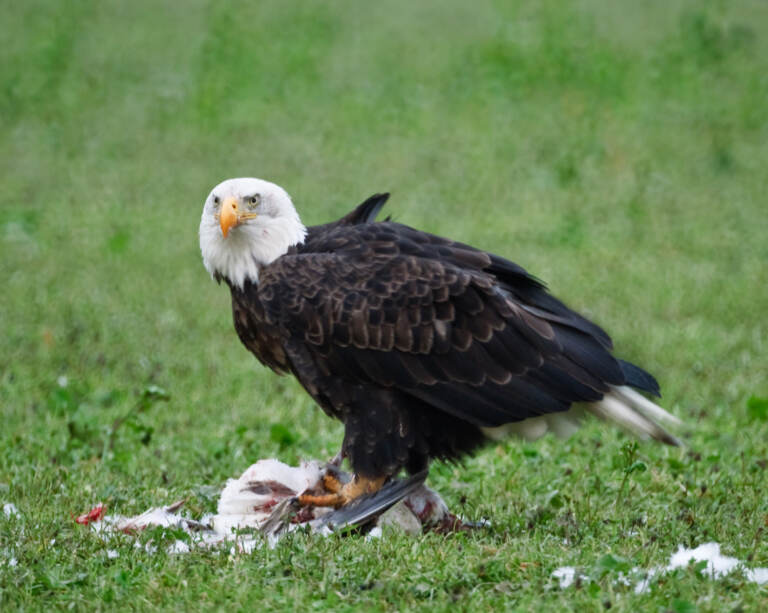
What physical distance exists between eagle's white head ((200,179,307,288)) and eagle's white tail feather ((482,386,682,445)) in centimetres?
122

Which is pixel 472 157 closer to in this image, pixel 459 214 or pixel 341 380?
pixel 459 214

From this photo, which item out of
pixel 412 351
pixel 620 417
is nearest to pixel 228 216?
pixel 412 351

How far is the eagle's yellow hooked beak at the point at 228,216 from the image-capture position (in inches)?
211

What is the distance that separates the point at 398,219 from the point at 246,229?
20.4ft

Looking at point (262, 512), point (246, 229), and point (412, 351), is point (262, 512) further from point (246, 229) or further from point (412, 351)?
point (246, 229)

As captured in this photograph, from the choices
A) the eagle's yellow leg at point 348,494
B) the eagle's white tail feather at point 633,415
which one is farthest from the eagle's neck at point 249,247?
the eagle's white tail feather at point 633,415

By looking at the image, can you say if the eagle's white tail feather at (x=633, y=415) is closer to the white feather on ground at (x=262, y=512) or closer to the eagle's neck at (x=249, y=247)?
the white feather on ground at (x=262, y=512)

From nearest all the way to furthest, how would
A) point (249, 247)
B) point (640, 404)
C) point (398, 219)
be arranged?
point (640, 404)
point (249, 247)
point (398, 219)

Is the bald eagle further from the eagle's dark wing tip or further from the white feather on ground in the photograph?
the white feather on ground

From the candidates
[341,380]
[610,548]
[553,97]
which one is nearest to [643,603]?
[610,548]

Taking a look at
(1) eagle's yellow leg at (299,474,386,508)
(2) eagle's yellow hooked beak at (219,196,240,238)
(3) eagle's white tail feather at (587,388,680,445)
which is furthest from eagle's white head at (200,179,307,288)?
(3) eagle's white tail feather at (587,388,680,445)

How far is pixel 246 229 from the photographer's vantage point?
216 inches

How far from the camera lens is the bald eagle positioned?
205 inches

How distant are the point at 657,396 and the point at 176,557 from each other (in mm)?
2228
